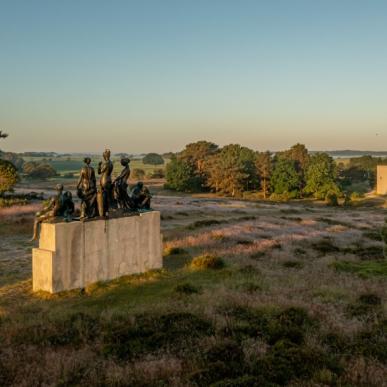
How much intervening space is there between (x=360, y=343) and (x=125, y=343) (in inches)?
261

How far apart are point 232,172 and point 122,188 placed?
76897 millimetres

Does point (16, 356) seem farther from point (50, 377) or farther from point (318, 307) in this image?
point (318, 307)

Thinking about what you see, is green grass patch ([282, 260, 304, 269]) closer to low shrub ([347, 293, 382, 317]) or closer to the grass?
the grass

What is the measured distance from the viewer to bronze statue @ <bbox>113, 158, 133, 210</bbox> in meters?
18.9

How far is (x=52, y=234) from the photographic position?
52.9ft

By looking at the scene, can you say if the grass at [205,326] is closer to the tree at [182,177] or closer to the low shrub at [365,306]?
the low shrub at [365,306]

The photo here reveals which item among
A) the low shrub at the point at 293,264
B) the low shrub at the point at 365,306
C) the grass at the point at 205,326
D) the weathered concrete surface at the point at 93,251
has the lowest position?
the low shrub at the point at 293,264

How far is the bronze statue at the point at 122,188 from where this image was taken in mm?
18922

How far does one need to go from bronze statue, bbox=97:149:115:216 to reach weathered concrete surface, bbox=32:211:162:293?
22.7 inches

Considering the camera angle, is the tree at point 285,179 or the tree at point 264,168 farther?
the tree at point 264,168

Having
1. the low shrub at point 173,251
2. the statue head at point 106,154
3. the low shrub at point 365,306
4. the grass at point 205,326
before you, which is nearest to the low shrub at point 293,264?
the grass at point 205,326

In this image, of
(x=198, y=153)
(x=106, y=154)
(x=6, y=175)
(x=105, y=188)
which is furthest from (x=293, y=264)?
(x=198, y=153)

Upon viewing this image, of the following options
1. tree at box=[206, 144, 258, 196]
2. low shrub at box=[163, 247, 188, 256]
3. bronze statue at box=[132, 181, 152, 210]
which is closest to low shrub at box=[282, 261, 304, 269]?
low shrub at box=[163, 247, 188, 256]

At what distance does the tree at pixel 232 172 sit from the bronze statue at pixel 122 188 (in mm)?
76015
